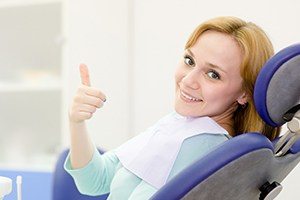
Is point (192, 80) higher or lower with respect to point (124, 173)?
higher

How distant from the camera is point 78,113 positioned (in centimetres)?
98

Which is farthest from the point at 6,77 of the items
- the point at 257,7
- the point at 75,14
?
the point at 257,7

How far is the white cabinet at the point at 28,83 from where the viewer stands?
2.37m

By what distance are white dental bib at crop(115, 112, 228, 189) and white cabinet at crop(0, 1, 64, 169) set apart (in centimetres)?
143

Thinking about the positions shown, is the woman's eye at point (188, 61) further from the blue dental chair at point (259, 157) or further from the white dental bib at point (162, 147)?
the blue dental chair at point (259, 157)

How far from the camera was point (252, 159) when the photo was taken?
0.64 metres

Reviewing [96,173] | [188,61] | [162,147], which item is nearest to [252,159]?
[162,147]

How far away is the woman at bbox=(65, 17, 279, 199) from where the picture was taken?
36.3 inches

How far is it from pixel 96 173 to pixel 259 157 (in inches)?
23.7

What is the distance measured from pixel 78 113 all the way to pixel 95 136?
1.17 metres

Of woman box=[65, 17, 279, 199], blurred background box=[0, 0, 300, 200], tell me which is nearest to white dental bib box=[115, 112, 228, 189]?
woman box=[65, 17, 279, 199]

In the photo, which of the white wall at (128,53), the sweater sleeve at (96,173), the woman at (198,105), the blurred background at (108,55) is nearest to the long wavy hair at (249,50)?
the woman at (198,105)

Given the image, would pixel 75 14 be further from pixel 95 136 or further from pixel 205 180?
pixel 205 180

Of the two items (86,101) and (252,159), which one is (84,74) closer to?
(86,101)
